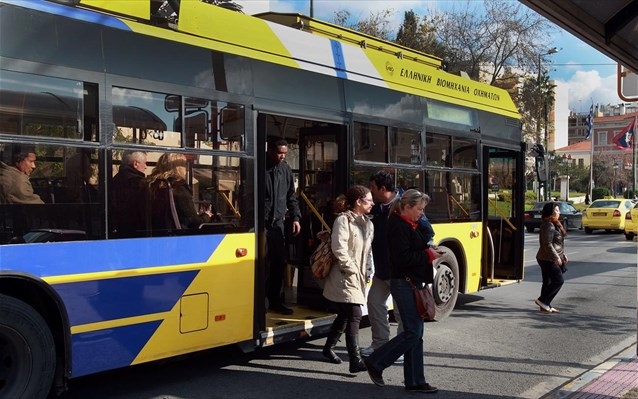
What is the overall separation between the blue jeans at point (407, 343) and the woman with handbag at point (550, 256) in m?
4.64

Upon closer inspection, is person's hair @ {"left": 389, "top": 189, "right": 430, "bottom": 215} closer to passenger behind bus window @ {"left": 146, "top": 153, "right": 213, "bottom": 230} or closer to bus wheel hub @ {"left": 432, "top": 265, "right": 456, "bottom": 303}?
passenger behind bus window @ {"left": 146, "top": 153, "right": 213, "bottom": 230}

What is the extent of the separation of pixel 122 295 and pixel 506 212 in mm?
7556

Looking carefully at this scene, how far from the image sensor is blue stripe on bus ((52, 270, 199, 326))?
434cm

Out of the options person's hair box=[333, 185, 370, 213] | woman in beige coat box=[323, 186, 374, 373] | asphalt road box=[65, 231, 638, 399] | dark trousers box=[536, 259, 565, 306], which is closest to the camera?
asphalt road box=[65, 231, 638, 399]

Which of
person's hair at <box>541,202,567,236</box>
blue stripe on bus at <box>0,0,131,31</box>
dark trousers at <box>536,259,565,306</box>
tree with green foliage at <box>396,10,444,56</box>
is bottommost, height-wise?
dark trousers at <box>536,259,565,306</box>

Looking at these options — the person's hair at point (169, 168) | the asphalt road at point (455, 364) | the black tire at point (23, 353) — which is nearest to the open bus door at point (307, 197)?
the asphalt road at point (455, 364)

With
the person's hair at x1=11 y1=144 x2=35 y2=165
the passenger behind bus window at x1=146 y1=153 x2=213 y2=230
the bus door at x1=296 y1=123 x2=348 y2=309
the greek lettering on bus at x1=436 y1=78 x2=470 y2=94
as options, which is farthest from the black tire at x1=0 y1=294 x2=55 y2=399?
the greek lettering on bus at x1=436 y1=78 x2=470 y2=94

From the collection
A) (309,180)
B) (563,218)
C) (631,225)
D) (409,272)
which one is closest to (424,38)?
(563,218)

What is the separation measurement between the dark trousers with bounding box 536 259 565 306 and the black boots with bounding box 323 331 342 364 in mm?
4441

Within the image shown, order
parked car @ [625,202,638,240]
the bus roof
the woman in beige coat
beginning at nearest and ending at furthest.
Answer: the bus roof → the woman in beige coat → parked car @ [625,202,638,240]

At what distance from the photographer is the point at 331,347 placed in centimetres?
623

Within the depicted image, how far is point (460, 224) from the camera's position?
8.77 meters

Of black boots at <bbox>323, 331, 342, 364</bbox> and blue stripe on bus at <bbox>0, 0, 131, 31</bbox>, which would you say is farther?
black boots at <bbox>323, 331, 342, 364</bbox>

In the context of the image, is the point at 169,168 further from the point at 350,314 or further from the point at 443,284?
the point at 443,284
